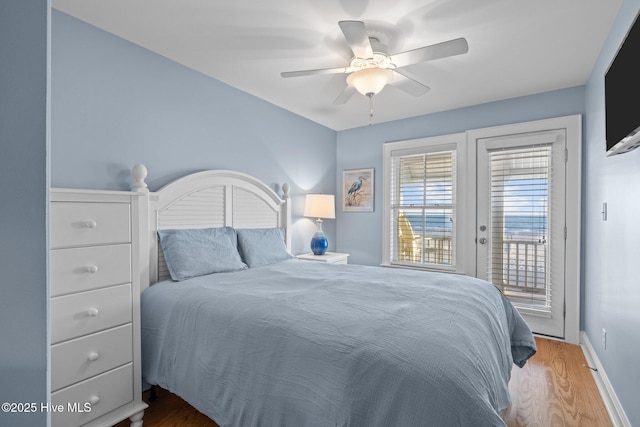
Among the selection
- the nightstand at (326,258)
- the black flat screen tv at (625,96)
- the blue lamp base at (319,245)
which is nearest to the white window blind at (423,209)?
the nightstand at (326,258)

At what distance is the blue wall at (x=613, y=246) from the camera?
5.31ft

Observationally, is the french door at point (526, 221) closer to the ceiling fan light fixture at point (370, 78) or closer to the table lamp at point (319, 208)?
the table lamp at point (319, 208)

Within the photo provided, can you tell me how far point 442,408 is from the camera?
96 centimetres

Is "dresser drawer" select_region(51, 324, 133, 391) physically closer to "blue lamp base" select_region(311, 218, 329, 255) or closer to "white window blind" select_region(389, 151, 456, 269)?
"blue lamp base" select_region(311, 218, 329, 255)

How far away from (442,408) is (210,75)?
9.68 ft

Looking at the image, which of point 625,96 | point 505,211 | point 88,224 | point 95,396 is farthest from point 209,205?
point 505,211

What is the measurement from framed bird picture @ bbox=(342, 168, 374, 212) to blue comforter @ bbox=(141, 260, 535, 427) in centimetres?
235

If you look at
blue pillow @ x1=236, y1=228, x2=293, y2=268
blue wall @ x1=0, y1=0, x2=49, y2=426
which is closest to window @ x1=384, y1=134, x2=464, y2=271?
blue pillow @ x1=236, y1=228, x2=293, y2=268

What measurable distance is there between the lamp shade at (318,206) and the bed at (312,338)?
1310mm

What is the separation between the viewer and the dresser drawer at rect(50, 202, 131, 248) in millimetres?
1523

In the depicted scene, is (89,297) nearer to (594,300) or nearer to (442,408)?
(442,408)

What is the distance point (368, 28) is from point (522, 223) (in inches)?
101

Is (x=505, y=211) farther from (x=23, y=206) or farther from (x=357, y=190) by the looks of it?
(x=23, y=206)

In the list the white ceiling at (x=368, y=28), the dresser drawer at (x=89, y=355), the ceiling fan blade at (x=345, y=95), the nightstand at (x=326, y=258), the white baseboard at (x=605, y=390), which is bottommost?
the white baseboard at (x=605, y=390)
